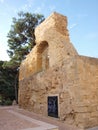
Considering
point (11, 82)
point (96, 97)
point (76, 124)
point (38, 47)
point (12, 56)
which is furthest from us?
point (11, 82)

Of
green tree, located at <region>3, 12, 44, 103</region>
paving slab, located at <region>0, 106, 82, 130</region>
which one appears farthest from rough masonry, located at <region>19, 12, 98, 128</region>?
green tree, located at <region>3, 12, 44, 103</region>

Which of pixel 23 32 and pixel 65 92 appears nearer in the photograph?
pixel 65 92

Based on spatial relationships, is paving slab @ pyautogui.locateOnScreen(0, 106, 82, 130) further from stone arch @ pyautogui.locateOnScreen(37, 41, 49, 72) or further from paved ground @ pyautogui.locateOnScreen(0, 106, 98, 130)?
stone arch @ pyautogui.locateOnScreen(37, 41, 49, 72)

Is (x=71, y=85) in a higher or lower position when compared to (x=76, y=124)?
higher

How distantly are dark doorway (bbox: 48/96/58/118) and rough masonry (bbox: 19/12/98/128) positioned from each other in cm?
8

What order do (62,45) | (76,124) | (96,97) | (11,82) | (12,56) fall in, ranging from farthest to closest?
1. (11,82)
2. (12,56)
3. (62,45)
4. (96,97)
5. (76,124)

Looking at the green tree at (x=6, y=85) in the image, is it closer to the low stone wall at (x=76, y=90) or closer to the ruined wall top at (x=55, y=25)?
the ruined wall top at (x=55, y=25)

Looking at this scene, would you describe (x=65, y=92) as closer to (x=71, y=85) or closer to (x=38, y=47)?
(x=71, y=85)

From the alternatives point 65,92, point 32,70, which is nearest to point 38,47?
point 32,70

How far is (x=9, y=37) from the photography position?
729 inches

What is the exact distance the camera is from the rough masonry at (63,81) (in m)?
6.26

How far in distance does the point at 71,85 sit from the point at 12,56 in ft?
40.9

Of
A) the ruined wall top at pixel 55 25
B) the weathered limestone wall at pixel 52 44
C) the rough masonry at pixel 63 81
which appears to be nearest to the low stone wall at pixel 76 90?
the rough masonry at pixel 63 81

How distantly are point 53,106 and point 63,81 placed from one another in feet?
4.24
